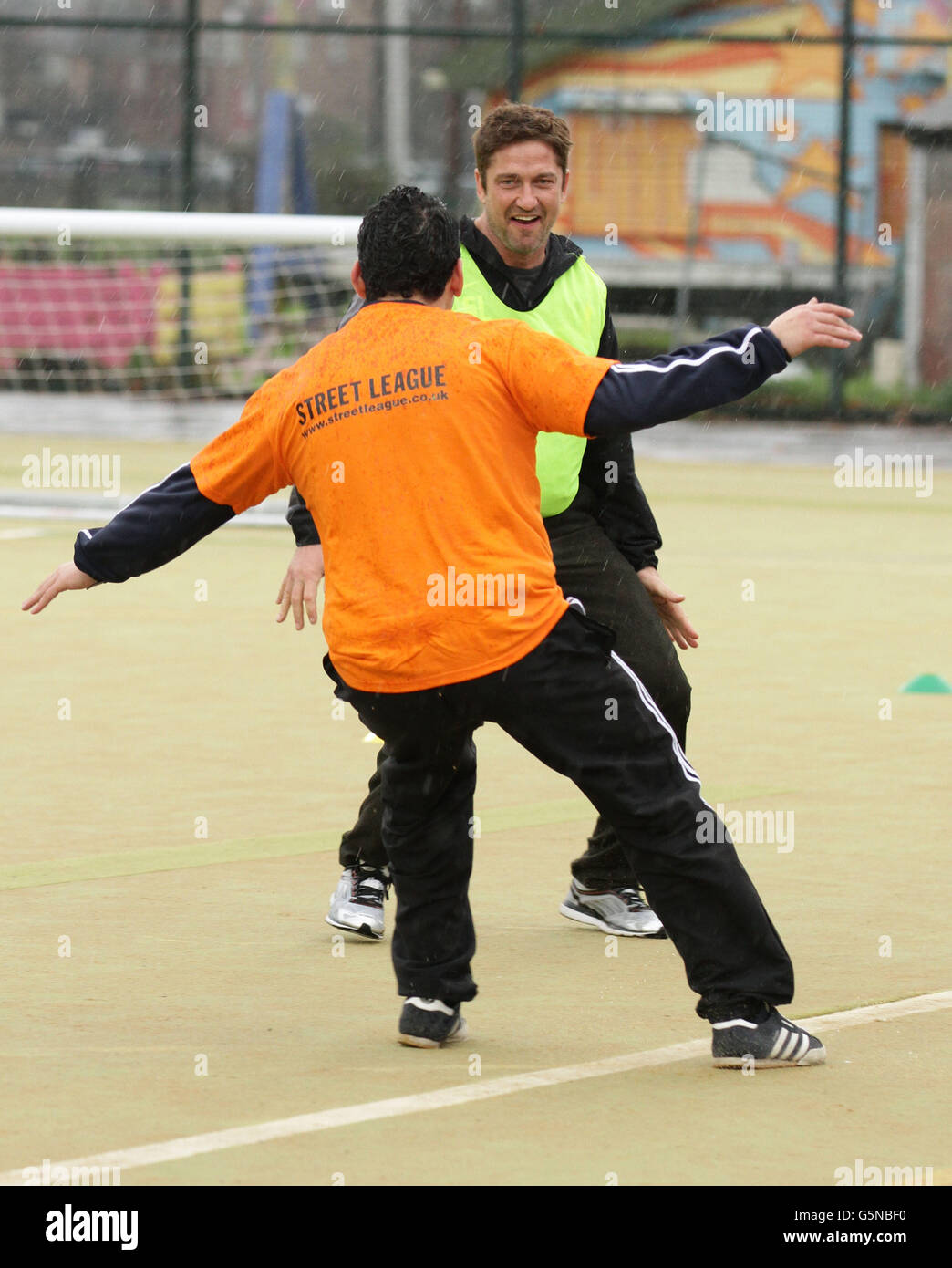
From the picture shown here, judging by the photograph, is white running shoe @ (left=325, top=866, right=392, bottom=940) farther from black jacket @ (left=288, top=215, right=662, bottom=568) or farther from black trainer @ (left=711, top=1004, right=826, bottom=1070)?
black trainer @ (left=711, top=1004, right=826, bottom=1070)

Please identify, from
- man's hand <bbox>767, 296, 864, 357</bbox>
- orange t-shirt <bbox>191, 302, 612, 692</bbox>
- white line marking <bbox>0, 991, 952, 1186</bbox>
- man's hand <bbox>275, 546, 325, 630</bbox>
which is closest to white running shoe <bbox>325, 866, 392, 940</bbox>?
man's hand <bbox>275, 546, 325, 630</bbox>

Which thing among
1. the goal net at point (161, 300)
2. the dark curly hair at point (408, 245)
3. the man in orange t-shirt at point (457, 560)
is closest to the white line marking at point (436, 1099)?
the man in orange t-shirt at point (457, 560)

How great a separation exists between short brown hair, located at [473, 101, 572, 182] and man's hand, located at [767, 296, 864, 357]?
142 centimetres

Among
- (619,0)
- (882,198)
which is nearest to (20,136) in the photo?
(619,0)

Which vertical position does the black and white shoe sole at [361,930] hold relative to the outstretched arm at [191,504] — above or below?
below

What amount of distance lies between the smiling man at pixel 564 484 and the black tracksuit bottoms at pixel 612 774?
0.99m

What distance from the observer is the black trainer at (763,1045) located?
5168mm

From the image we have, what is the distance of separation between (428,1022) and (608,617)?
1.40 meters

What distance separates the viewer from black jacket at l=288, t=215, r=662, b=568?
627cm

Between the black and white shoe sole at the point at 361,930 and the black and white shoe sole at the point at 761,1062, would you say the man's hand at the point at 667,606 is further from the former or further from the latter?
the black and white shoe sole at the point at 761,1062

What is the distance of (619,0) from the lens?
37.7m

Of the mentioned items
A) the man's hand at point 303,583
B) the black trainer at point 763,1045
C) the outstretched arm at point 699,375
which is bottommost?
the black trainer at point 763,1045

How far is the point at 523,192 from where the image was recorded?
616 cm
